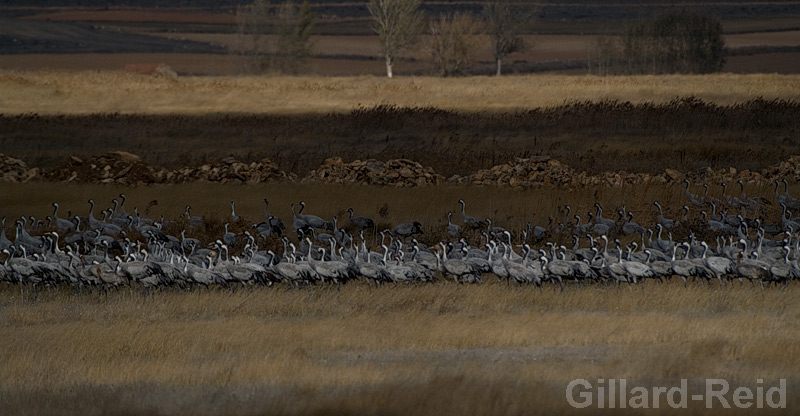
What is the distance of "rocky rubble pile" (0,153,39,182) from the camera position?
Answer: 33.2 metres

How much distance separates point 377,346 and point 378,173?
17.1 m

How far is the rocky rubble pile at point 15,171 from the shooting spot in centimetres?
3322

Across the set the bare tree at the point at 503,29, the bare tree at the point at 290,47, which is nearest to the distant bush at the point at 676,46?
the bare tree at the point at 503,29

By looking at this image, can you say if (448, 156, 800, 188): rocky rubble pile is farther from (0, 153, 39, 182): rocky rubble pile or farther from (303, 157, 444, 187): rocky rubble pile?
(0, 153, 39, 182): rocky rubble pile

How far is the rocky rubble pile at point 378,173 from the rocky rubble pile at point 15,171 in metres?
8.50

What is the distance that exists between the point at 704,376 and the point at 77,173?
24.8 metres

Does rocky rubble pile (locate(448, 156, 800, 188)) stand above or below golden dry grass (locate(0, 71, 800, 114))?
above

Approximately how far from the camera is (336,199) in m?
28.7

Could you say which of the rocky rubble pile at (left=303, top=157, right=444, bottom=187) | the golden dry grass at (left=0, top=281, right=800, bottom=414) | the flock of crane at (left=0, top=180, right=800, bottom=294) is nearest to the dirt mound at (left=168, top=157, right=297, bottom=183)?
the rocky rubble pile at (left=303, top=157, right=444, bottom=187)

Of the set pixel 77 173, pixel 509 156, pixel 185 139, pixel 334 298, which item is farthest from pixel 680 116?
pixel 334 298

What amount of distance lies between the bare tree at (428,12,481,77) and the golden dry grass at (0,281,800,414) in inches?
3631

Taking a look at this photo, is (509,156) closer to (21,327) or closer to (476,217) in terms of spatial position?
(476,217)

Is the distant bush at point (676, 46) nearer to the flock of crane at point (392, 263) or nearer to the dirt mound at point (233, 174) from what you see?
the dirt mound at point (233, 174)

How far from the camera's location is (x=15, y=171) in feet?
111
